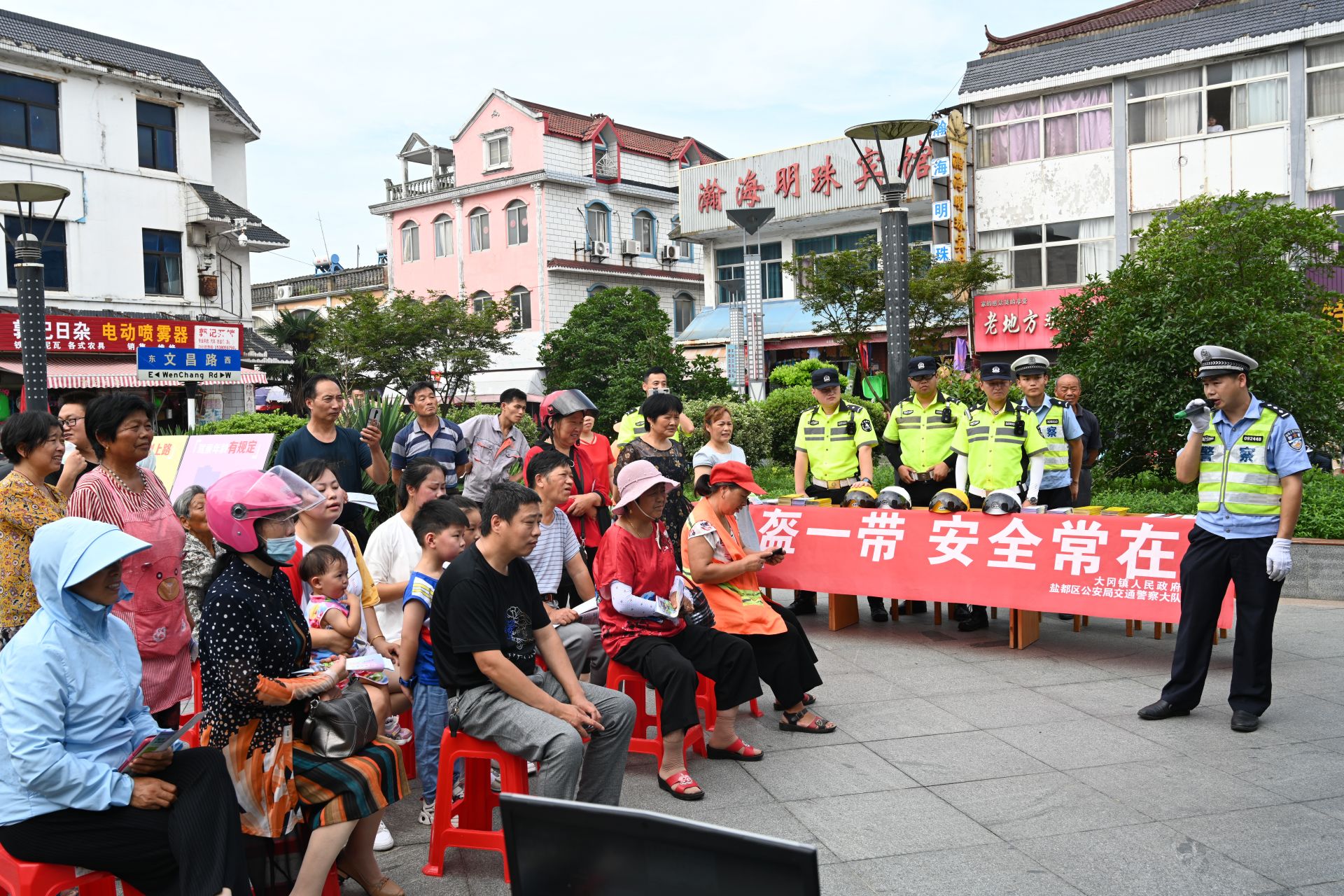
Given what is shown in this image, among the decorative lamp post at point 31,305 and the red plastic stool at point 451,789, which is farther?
the decorative lamp post at point 31,305

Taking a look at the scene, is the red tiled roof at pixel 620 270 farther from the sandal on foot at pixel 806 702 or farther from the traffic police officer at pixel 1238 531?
the traffic police officer at pixel 1238 531

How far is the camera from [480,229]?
37625 mm

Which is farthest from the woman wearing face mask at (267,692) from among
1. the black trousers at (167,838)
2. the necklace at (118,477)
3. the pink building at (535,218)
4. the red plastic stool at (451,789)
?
the pink building at (535,218)

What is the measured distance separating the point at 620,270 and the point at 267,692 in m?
34.9

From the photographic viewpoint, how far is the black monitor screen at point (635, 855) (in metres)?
1.60

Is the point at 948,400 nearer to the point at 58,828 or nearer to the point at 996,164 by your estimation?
the point at 58,828

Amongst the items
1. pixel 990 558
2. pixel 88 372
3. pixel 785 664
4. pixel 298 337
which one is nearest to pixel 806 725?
pixel 785 664

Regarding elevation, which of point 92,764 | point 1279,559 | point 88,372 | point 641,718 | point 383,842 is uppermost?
point 88,372

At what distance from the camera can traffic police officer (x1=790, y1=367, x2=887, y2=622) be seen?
7.82 m

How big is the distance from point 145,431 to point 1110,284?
10.3 m

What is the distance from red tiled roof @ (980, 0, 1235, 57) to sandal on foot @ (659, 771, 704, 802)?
2324 centimetres

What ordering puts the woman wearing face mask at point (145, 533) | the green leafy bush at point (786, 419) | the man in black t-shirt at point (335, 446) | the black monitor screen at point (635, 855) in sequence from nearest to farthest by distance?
the black monitor screen at point (635, 855) < the woman wearing face mask at point (145, 533) < the man in black t-shirt at point (335, 446) < the green leafy bush at point (786, 419)

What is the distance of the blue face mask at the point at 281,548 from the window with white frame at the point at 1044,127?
22.4 m

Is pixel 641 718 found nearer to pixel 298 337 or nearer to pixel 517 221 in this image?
pixel 517 221
